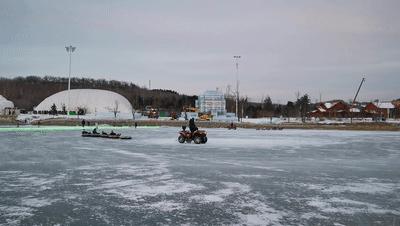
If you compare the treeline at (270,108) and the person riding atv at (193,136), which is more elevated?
the treeline at (270,108)

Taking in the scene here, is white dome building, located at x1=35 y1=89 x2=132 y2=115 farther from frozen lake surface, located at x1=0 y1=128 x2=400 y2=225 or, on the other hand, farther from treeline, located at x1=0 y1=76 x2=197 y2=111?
frozen lake surface, located at x1=0 y1=128 x2=400 y2=225

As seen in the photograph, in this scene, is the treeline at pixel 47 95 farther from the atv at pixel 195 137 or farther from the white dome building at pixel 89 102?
the atv at pixel 195 137

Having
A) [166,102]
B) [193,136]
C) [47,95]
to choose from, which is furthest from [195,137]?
[47,95]

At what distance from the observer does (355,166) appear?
1305cm

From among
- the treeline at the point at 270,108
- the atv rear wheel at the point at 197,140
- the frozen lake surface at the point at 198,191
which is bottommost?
the frozen lake surface at the point at 198,191

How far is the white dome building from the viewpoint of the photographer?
128 m

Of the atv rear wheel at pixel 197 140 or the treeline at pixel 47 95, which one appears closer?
the atv rear wheel at pixel 197 140

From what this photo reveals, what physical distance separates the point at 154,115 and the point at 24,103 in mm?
84364

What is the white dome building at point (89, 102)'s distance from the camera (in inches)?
5037

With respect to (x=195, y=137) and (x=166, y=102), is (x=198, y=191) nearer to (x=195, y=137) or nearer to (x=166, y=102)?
(x=195, y=137)

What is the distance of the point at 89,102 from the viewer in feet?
433

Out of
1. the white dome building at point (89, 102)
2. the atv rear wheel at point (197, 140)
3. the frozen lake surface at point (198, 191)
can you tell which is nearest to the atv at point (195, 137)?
the atv rear wheel at point (197, 140)

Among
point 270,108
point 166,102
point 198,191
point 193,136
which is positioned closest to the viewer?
point 198,191

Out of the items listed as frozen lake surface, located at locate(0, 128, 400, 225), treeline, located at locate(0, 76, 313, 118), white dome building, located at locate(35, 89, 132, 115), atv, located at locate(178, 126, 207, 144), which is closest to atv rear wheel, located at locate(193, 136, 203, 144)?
atv, located at locate(178, 126, 207, 144)
